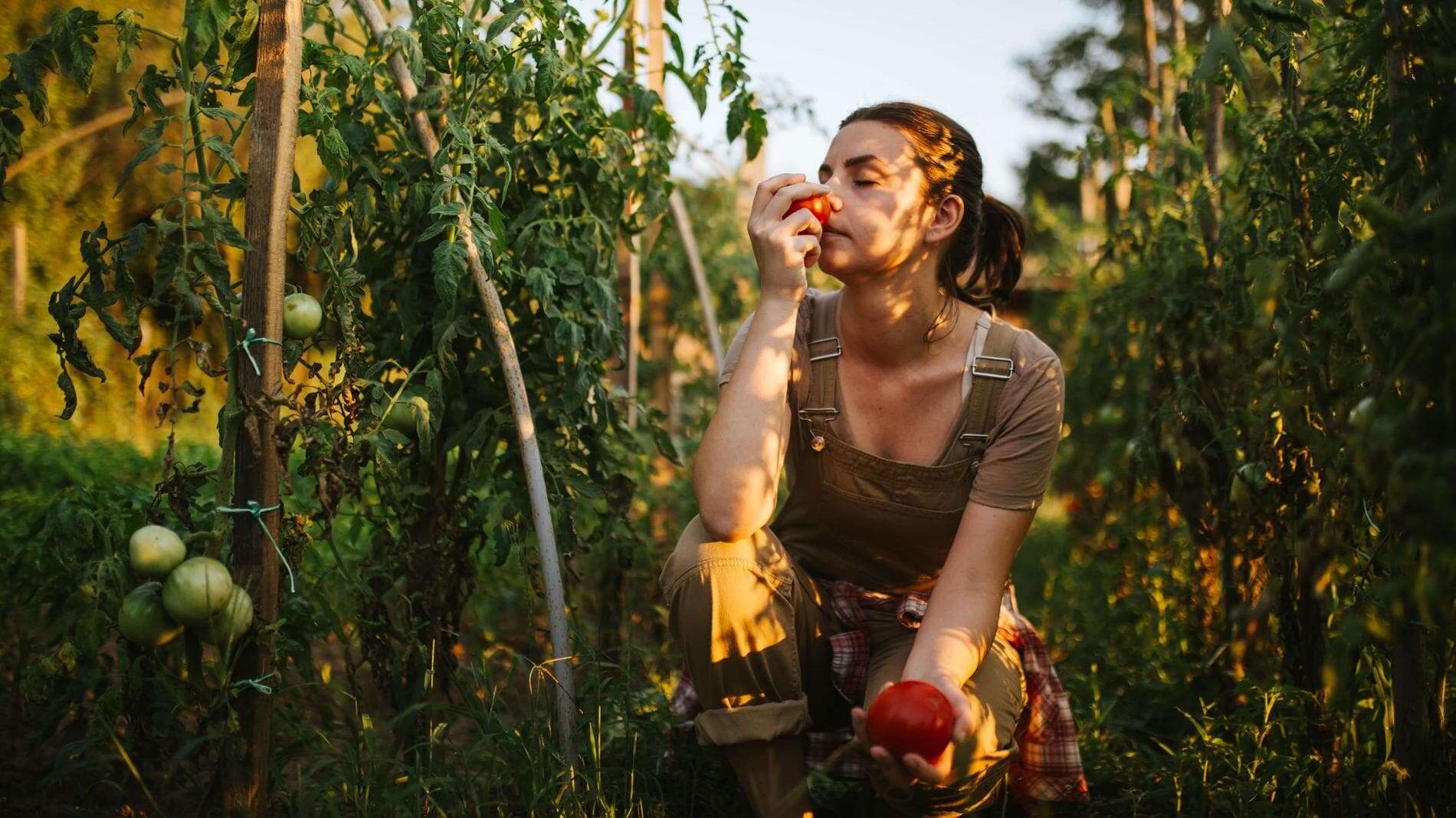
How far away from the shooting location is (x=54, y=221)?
5.71 metres

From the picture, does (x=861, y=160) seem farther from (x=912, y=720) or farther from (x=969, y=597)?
(x=912, y=720)

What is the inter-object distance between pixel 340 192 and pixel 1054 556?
3.90 m

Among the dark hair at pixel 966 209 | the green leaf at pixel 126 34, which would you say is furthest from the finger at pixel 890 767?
the green leaf at pixel 126 34

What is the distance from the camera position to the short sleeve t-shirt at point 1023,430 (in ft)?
6.03

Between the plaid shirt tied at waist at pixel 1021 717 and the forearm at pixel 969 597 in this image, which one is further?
the plaid shirt tied at waist at pixel 1021 717

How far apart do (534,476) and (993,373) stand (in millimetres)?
857

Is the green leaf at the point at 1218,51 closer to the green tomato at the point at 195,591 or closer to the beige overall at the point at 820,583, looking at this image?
the beige overall at the point at 820,583

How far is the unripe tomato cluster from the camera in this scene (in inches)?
54.8

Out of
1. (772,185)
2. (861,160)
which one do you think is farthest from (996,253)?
(772,185)

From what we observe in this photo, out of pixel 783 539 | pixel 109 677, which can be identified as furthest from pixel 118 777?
pixel 783 539

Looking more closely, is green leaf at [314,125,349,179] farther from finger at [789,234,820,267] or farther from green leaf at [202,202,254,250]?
finger at [789,234,820,267]

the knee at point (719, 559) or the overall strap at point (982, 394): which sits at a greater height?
the overall strap at point (982, 394)

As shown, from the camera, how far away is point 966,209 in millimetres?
2113

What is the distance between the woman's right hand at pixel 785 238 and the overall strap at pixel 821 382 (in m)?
0.20
